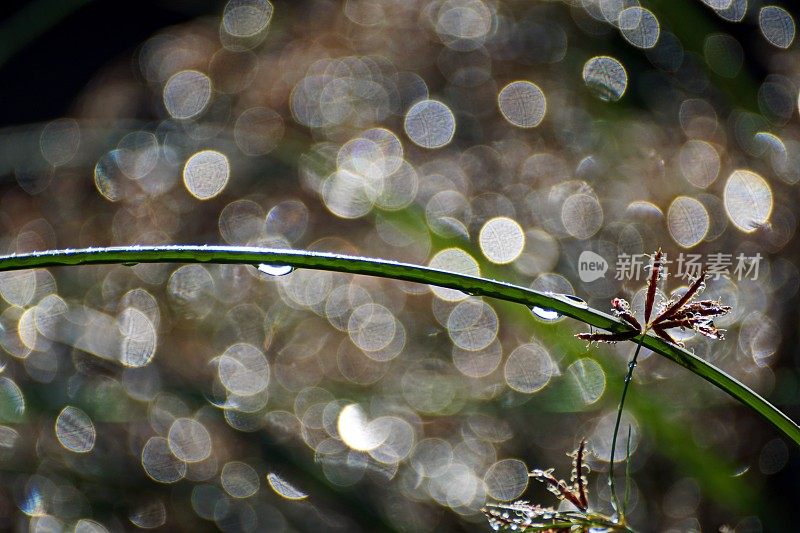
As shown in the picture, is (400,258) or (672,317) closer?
(672,317)

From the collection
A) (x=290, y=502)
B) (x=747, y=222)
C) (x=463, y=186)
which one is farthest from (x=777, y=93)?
(x=290, y=502)

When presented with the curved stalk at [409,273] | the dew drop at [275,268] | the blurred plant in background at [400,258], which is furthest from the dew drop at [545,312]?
the blurred plant in background at [400,258]

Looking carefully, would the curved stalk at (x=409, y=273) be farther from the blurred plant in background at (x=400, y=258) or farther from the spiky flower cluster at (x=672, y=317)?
the blurred plant in background at (x=400, y=258)

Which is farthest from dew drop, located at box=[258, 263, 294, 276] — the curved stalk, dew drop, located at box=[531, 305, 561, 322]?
dew drop, located at box=[531, 305, 561, 322]

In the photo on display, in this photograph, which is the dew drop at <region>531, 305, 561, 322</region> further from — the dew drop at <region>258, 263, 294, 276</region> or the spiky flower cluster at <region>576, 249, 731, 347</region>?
the dew drop at <region>258, 263, 294, 276</region>

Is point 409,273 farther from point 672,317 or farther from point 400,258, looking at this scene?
point 400,258

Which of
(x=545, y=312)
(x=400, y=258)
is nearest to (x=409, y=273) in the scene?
(x=545, y=312)

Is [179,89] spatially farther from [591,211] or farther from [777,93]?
[777,93]
